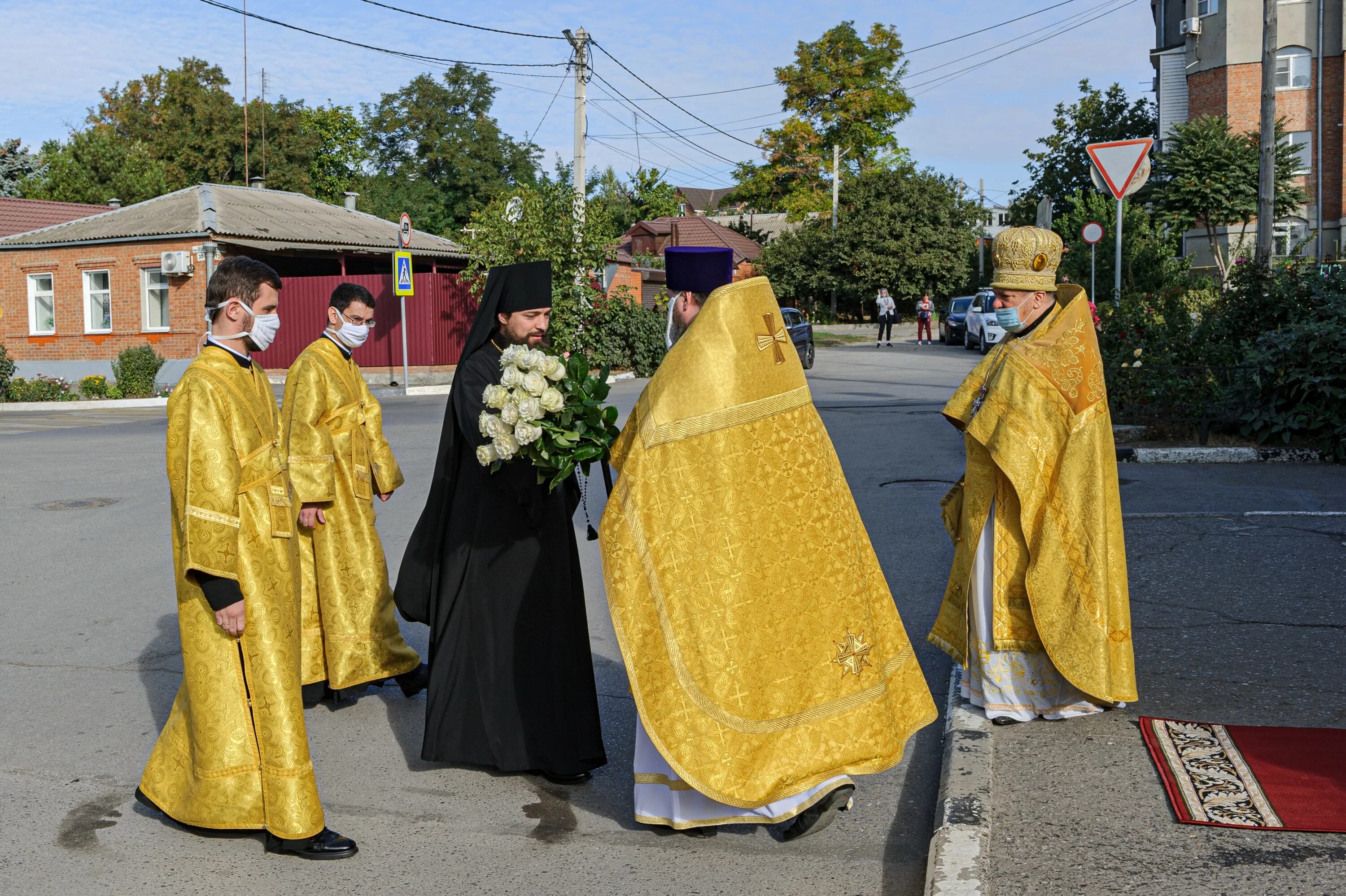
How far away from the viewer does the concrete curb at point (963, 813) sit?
3488 mm

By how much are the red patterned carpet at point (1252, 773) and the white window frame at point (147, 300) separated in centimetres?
2988

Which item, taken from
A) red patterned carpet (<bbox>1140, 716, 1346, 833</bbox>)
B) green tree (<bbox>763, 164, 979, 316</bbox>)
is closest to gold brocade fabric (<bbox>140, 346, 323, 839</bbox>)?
red patterned carpet (<bbox>1140, 716, 1346, 833</bbox>)

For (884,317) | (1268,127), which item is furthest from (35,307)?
(1268,127)

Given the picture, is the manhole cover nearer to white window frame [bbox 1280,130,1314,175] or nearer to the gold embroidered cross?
the gold embroidered cross

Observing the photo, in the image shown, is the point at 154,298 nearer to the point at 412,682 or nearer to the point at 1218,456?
the point at 1218,456

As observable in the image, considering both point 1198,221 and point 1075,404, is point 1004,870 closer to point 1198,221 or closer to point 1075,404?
point 1075,404

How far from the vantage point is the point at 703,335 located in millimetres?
3693

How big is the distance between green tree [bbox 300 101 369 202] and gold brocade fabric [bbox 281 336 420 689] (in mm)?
57628

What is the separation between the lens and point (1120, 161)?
12.0m

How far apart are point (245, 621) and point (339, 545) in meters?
1.85

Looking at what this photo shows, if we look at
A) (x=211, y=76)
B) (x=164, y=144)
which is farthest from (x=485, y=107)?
(x=164, y=144)

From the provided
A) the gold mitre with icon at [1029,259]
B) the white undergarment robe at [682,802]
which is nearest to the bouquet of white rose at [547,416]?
the white undergarment robe at [682,802]

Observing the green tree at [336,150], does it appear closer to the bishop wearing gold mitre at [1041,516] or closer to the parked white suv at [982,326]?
the parked white suv at [982,326]

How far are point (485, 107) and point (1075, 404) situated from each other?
71.6 metres
